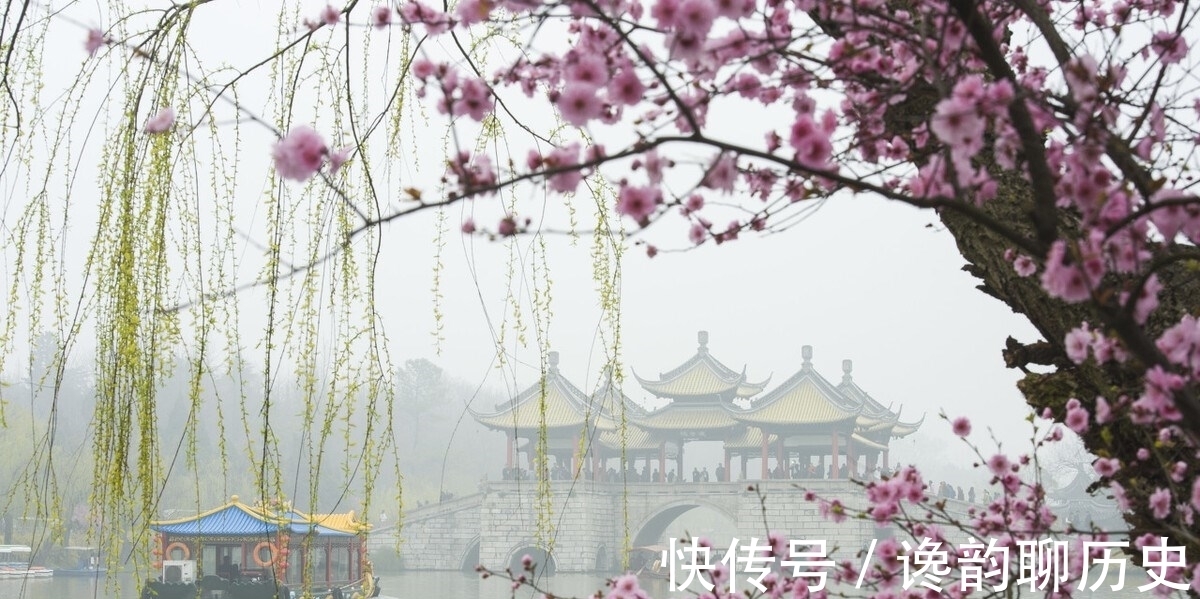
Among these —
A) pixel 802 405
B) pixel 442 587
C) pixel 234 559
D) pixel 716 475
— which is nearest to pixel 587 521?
pixel 716 475

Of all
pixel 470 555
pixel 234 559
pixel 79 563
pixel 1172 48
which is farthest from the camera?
pixel 470 555

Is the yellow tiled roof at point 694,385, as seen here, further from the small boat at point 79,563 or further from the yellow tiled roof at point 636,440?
the small boat at point 79,563

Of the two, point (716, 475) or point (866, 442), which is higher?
point (866, 442)

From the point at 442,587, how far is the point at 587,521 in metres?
3.35

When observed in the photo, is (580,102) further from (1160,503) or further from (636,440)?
(636,440)

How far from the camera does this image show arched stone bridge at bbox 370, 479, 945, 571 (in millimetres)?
23734

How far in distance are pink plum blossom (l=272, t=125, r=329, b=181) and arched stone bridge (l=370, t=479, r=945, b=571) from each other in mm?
22802

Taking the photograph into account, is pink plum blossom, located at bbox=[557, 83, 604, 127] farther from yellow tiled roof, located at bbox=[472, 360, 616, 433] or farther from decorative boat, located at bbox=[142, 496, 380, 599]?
yellow tiled roof, located at bbox=[472, 360, 616, 433]

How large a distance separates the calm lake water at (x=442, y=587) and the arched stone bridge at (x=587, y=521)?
342 millimetres

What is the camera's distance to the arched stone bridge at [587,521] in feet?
77.9

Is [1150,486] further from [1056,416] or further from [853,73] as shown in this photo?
[853,73]

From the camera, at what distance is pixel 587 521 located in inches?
982

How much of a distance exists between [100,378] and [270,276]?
273 millimetres

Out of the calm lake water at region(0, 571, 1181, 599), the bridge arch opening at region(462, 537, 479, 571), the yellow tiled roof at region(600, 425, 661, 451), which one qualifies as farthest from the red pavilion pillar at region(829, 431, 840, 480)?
the bridge arch opening at region(462, 537, 479, 571)
